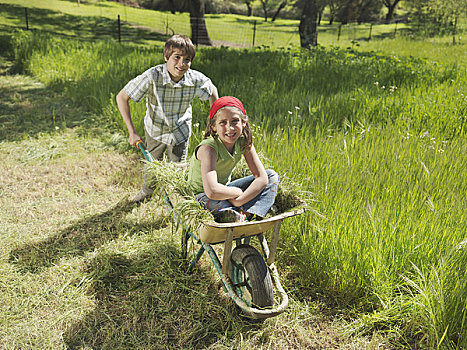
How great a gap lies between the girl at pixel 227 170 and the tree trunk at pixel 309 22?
11.4m

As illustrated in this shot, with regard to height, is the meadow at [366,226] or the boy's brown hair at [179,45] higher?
the boy's brown hair at [179,45]

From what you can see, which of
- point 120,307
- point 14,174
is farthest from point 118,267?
point 14,174

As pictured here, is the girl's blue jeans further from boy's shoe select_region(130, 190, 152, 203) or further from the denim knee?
boy's shoe select_region(130, 190, 152, 203)

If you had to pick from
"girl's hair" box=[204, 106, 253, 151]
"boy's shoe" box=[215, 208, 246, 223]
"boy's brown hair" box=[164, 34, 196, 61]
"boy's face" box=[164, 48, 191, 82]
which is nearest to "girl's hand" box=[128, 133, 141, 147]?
"boy's face" box=[164, 48, 191, 82]

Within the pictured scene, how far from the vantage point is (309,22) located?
12625 mm

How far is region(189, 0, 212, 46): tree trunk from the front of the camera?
14938 millimetres

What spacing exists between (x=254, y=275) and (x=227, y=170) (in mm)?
685

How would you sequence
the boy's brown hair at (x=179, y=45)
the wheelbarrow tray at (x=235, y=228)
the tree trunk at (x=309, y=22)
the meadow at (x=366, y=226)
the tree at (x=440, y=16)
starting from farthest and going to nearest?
the tree at (x=440, y=16) → the tree trunk at (x=309, y=22) → the boy's brown hair at (x=179, y=45) → the meadow at (x=366, y=226) → the wheelbarrow tray at (x=235, y=228)

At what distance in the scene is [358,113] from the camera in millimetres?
4805

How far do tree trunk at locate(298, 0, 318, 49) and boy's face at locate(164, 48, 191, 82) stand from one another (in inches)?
424

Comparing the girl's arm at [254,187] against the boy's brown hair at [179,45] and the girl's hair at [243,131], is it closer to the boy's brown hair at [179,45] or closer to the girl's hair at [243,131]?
the girl's hair at [243,131]

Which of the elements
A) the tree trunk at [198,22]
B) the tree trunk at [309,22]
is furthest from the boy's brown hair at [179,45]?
the tree trunk at [198,22]

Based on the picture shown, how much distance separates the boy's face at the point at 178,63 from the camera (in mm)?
2789

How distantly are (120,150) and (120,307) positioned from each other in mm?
2968
